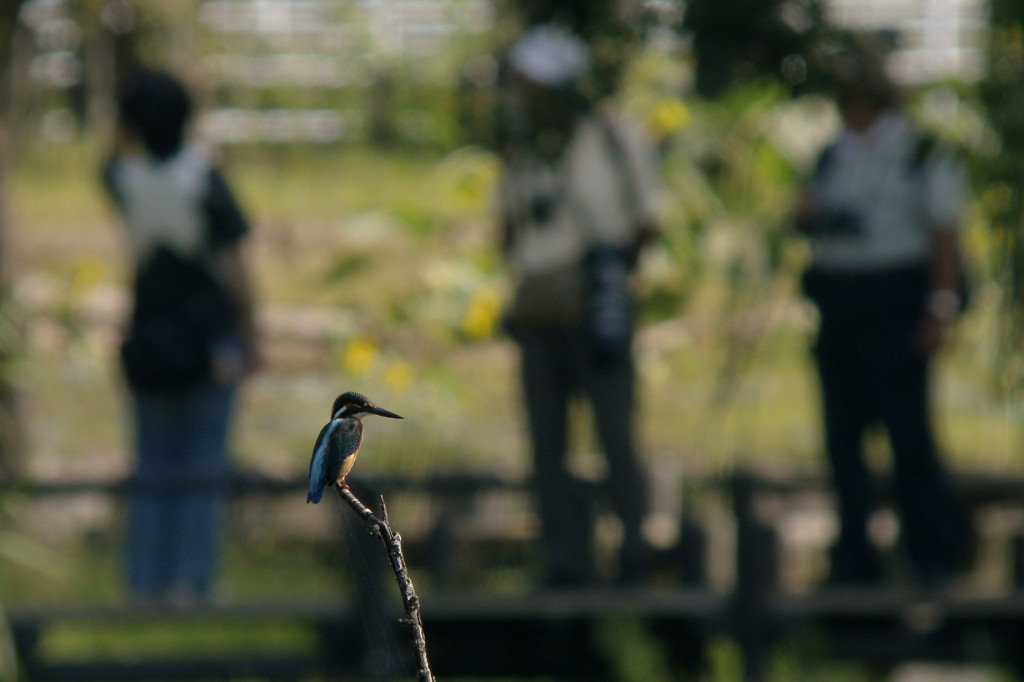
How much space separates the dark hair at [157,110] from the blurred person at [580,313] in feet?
3.11

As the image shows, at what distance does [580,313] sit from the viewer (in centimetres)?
397

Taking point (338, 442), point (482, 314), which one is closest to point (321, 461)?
point (338, 442)

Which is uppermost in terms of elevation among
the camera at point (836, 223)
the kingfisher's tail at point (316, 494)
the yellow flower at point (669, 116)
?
the kingfisher's tail at point (316, 494)

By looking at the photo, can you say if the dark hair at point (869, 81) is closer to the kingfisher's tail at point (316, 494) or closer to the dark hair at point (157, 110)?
the dark hair at point (157, 110)

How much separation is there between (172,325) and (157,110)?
0.61 meters

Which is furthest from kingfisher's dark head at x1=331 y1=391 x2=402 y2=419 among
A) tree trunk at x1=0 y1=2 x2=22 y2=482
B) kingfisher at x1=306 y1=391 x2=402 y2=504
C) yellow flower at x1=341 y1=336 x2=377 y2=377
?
yellow flower at x1=341 y1=336 x2=377 y2=377

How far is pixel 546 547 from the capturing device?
4.14 meters

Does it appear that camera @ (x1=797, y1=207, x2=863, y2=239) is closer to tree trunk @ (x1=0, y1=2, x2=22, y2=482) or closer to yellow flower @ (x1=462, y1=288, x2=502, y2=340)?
yellow flower @ (x1=462, y1=288, x2=502, y2=340)

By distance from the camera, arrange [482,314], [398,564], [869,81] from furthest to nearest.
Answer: [482,314] < [869,81] < [398,564]

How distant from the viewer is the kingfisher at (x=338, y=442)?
0.55 m

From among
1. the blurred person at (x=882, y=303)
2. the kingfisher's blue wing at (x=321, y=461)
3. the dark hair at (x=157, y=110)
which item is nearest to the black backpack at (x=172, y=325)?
the dark hair at (x=157, y=110)

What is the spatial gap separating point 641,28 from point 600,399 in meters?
1.57

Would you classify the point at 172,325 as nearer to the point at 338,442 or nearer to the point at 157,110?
the point at 157,110

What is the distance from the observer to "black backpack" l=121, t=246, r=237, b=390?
399 cm
